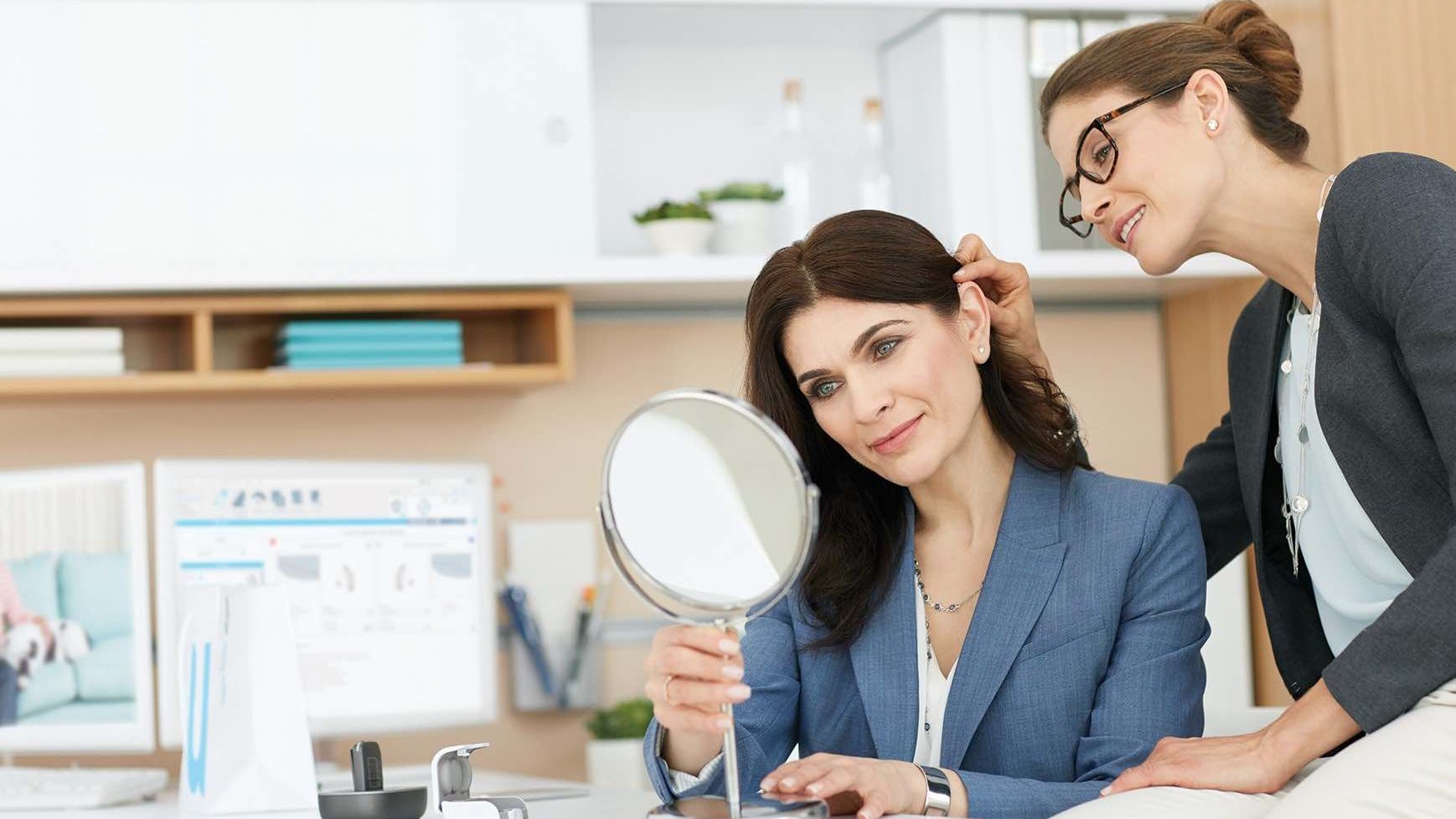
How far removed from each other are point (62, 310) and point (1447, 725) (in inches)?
68.0

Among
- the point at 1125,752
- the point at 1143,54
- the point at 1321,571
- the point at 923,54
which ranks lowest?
the point at 1125,752

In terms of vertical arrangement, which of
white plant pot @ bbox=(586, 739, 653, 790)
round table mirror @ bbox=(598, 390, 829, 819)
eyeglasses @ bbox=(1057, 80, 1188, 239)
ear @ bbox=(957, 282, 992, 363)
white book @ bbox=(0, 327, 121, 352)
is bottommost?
white plant pot @ bbox=(586, 739, 653, 790)

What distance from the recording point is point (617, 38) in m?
2.34

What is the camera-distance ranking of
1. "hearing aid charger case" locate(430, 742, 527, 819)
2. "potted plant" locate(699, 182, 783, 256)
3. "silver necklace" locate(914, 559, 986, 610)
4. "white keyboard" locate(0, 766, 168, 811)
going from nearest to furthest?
"hearing aid charger case" locate(430, 742, 527, 819) < "silver necklace" locate(914, 559, 986, 610) < "white keyboard" locate(0, 766, 168, 811) < "potted plant" locate(699, 182, 783, 256)

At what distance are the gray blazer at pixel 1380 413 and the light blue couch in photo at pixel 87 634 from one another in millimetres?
1405

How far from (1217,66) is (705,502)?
722 millimetres

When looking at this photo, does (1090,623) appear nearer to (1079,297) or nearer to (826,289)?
(826,289)

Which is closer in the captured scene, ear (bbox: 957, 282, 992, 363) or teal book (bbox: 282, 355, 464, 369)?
ear (bbox: 957, 282, 992, 363)

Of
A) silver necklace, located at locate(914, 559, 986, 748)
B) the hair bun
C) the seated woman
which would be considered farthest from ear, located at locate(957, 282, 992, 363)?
the hair bun

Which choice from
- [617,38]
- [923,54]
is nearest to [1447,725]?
[923,54]

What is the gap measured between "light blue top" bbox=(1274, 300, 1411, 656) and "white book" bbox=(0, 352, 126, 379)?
4.86 feet

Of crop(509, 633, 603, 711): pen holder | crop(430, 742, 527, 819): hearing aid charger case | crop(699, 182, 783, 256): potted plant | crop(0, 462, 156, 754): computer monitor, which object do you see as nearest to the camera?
crop(430, 742, 527, 819): hearing aid charger case

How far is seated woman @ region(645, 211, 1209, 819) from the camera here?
1317mm

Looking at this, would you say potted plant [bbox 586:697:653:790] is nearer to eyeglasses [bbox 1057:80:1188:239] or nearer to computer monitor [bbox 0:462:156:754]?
computer monitor [bbox 0:462:156:754]
